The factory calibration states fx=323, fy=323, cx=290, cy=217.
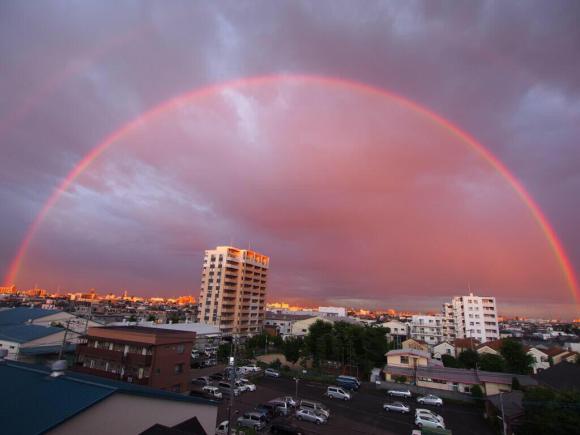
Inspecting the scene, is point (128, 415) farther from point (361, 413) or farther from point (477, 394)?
point (477, 394)

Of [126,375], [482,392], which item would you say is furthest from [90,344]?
[482,392]

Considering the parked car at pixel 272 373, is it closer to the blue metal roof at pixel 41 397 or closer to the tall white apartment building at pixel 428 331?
the blue metal roof at pixel 41 397

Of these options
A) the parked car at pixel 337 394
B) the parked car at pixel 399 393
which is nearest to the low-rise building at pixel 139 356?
the parked car at pixel 337 394

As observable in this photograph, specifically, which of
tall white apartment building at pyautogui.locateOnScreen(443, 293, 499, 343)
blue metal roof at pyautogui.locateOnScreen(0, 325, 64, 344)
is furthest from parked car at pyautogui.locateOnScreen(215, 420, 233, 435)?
tall white apartment building at pyautogui.locateOnScreen(443, 293, 499, 343)

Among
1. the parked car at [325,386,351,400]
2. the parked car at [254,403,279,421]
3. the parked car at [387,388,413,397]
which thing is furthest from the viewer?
the parked car at [387,388,413,397]

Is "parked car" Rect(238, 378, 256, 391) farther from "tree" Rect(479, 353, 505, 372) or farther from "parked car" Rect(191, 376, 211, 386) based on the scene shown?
"tree" Rect(479, 353, 505, 372)

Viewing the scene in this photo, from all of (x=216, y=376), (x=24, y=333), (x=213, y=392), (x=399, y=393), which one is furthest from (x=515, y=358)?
(x=24, y=333)

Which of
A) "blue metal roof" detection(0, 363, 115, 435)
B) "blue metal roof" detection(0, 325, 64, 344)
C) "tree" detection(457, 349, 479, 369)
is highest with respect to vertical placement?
"blue metal roof" detection(0, 363, 115, 435)
